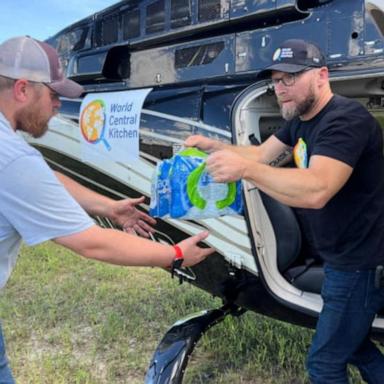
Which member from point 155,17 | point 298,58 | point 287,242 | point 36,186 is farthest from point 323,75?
point 155,17

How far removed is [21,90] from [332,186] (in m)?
1.18

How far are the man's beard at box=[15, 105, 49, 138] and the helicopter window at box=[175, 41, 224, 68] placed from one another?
1.81m

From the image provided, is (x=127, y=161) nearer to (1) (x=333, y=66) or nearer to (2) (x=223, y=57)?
(2) (x=223, y=57)

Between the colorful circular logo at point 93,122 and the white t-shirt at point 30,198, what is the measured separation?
5.46 feet

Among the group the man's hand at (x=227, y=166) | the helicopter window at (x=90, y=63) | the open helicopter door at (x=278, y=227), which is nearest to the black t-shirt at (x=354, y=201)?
the man's hand at (x=227, y=166)

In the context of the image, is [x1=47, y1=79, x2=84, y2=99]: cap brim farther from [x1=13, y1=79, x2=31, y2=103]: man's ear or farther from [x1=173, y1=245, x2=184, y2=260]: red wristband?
[x1=173, y1=245, x2=184, y2=260]: red wristband

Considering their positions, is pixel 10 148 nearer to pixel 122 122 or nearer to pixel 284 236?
pixel 122 122

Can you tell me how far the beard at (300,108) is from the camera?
2.37 m

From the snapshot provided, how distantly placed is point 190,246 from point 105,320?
8.11ft

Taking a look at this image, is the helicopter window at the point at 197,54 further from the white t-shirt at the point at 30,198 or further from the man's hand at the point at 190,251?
the white t-shirt at the point at 30,198

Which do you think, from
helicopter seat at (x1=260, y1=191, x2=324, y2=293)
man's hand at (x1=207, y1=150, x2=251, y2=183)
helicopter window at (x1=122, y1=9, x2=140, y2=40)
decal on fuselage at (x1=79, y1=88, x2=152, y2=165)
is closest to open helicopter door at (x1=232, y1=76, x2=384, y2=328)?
helicopter seat at (x1=260, y1=191, x2=324, y2=293)

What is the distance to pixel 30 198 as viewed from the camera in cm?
172

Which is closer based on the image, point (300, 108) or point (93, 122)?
point (300, 108)

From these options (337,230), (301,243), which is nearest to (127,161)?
(301,243)
